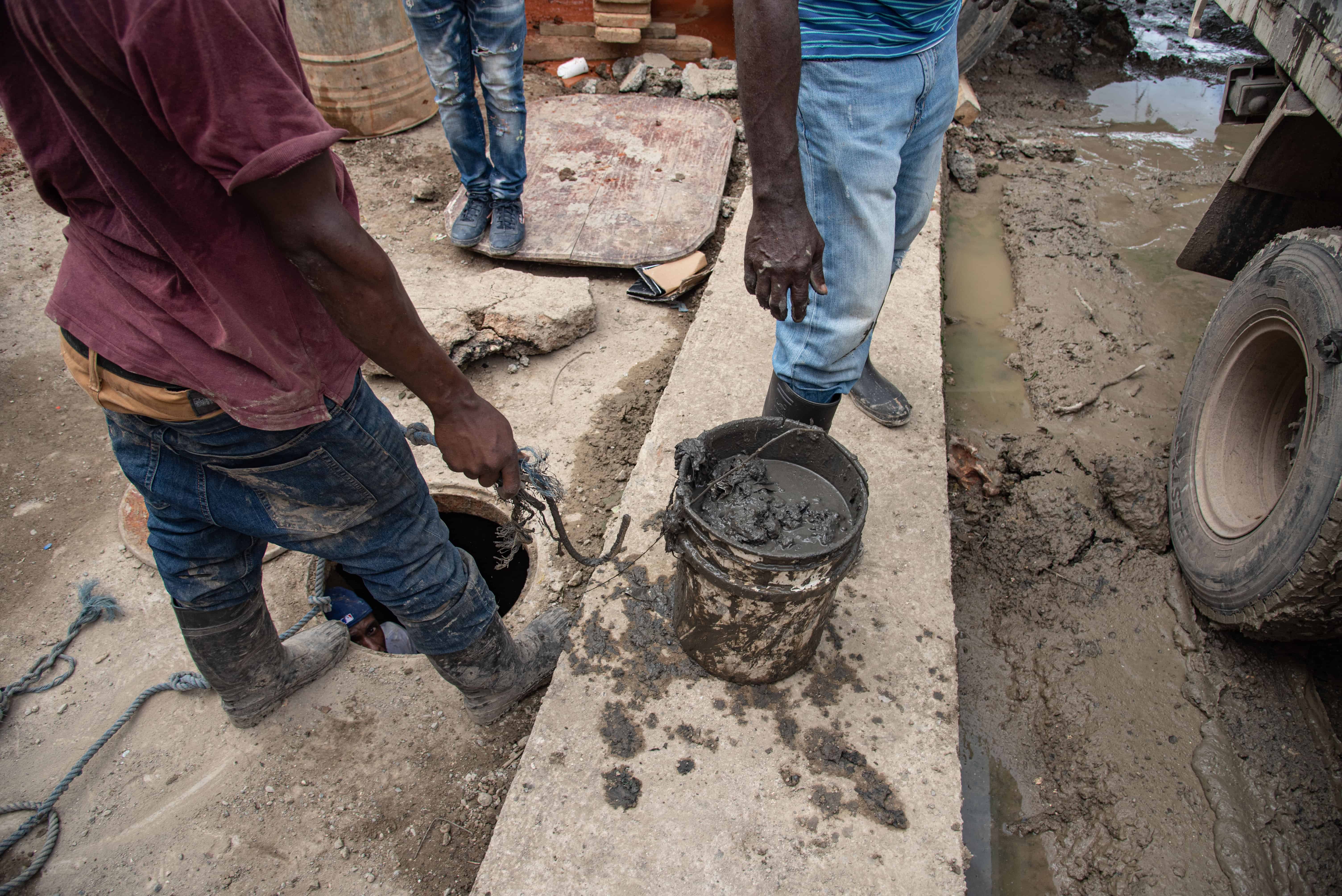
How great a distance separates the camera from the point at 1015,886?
1998 mm

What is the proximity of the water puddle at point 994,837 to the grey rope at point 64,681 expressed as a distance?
2.05 m

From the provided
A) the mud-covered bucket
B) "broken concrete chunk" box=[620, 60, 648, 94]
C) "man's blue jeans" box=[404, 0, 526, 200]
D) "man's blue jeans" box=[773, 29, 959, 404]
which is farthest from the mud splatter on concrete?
"broken concrete chunk" box=[620, 60, 648, 94]

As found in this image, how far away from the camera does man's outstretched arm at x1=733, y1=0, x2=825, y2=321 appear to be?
59.7 inches

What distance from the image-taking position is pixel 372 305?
4.00ft

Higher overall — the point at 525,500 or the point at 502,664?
the point at 525,500

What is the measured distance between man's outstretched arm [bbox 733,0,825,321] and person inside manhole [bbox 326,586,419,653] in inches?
73.3

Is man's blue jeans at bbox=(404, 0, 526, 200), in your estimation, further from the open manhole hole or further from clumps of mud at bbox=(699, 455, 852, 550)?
clumps of mud at bbox=(699, 455, 852, 550)

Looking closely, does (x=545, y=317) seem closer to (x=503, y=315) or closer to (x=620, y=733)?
(x=503, y=315)

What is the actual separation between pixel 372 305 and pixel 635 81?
15.8 feet

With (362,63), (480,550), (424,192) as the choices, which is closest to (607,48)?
(362,63)

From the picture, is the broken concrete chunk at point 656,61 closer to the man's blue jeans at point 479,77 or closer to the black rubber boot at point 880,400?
the man's blue jeans at point 479,77

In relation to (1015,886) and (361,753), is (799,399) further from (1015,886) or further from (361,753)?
→ (361,753)

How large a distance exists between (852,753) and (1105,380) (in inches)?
95.5

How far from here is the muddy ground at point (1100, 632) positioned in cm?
201
